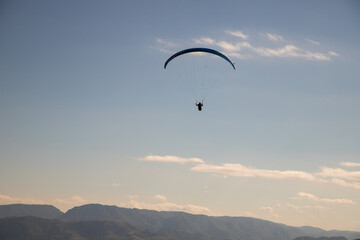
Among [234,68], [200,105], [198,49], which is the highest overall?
[198,49]

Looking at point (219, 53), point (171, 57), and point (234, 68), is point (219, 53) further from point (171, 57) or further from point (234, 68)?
point (171, 57)

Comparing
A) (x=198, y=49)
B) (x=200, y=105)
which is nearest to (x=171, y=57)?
(x=198, y=49)

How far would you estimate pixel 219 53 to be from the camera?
6781 centimetres

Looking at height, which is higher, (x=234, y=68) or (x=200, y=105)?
(x=234, y=68)

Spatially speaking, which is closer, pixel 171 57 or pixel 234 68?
pixel 234 68

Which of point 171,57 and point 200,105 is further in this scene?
point 171,57

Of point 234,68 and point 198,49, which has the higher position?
point 198,49

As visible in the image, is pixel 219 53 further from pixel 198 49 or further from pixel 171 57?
pixel 171 57

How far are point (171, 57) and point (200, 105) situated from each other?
39.2 feet

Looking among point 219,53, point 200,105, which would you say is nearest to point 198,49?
point 219,53

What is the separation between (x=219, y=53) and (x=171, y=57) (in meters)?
9.41

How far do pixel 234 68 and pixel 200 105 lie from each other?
9.11m

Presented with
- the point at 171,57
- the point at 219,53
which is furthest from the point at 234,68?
the point at 171,57

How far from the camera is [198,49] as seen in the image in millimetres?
67250
